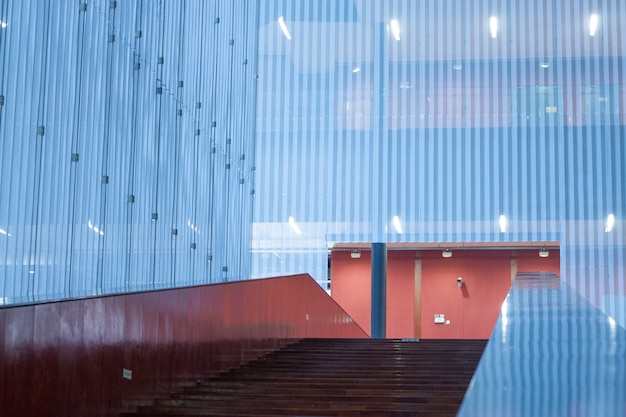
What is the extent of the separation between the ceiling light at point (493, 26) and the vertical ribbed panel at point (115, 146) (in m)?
3.56

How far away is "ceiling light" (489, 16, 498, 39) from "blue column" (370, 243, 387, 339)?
11.5 ft

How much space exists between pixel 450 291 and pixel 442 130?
643 centimetres

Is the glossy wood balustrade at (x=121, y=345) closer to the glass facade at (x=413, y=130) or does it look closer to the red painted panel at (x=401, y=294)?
the glass facade at (x=413, y=130)

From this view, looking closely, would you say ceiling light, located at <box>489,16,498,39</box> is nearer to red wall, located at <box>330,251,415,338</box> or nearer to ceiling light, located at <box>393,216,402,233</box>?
ceiling light, located at <box>393,216,402,233</box>

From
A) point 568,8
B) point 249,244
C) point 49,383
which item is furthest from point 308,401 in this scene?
point 568,8

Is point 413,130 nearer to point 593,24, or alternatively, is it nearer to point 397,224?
point 397,224

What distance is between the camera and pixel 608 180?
11516 millimetres

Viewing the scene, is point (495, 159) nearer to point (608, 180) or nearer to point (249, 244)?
→ point (608, 180)

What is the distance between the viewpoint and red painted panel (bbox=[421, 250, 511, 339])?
1744cm

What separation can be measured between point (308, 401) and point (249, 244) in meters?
7.18

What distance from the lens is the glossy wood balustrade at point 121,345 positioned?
11.3ft

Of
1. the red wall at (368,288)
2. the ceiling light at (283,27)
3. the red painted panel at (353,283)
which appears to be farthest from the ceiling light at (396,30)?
the red painted panel at (353,283)

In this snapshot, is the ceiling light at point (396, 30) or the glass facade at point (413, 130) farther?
the ceiling light at point (396, 30)

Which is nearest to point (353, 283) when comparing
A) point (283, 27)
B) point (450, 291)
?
Result: point (450, 291)
